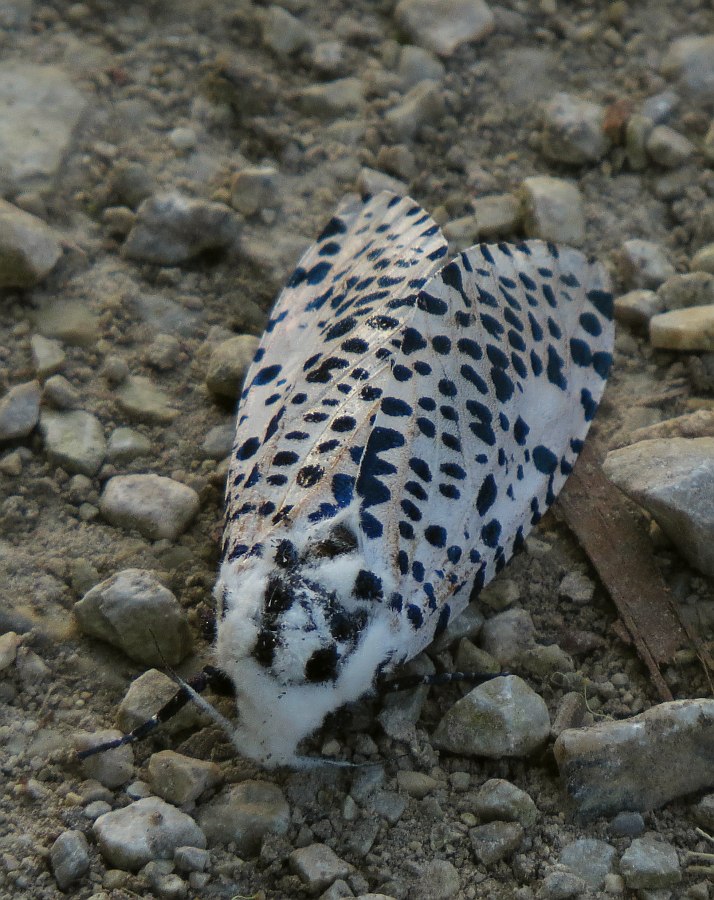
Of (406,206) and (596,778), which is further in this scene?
(406,206)

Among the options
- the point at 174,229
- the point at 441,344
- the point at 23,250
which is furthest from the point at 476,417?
the point at 23,250

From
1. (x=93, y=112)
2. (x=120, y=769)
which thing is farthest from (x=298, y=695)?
(x=93, y=112)

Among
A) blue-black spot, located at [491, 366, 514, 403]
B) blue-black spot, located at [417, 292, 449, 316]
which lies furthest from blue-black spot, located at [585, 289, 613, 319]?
blue-black spot, located at [417, 292, 449, 316]

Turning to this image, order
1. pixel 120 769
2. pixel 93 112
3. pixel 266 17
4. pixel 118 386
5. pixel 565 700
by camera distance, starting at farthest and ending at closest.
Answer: pixel 266 17
pixel 93 112
pixel 118 386
pixel 565 700
pixel 120 769

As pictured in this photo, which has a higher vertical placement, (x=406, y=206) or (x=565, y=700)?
(x=406, y=206)

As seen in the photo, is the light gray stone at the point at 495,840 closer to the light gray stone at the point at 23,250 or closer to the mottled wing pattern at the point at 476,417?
the mottled wing pattern at the point at 476,417

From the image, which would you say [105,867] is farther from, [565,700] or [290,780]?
[565,700]
